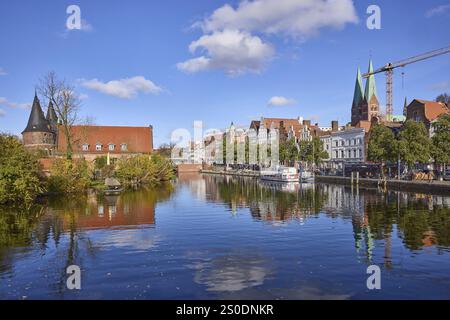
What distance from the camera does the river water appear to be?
46.5ft

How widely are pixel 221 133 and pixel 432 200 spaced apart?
12414cm

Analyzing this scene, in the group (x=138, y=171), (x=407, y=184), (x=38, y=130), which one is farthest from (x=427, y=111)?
(x=38, y=130)

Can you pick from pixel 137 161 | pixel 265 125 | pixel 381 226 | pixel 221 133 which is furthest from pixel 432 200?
pixel 221 133

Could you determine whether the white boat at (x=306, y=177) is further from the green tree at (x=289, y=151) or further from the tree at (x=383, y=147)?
the green tree at (x=289, y=151)

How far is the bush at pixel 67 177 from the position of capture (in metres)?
48.8

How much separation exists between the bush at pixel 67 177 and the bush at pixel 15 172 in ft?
24.6

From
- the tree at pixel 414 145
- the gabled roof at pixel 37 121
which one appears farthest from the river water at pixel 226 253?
the gabled roof at pixel 37 121

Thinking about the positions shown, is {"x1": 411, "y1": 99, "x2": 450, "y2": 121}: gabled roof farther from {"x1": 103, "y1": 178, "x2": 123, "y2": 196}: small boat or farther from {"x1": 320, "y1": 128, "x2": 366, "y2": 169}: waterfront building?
{"x1": 103, "y1": 178, "x2": 123, "y2": 196}: small boat

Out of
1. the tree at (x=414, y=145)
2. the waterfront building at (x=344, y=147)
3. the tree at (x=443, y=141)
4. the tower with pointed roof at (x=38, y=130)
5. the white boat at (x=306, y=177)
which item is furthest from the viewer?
the tower with pointed roof at (x=38, y=130)

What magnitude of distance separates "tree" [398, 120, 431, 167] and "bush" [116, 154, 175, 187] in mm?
42724

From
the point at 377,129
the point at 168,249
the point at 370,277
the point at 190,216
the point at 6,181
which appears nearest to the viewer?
the point at 370,277

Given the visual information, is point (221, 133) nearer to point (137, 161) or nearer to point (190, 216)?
point (137, 161)

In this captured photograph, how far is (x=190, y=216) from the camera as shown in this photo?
32.6 meters

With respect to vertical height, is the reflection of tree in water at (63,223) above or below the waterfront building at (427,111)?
below
